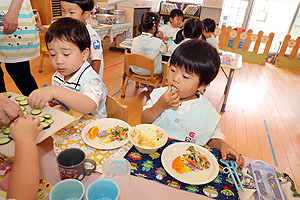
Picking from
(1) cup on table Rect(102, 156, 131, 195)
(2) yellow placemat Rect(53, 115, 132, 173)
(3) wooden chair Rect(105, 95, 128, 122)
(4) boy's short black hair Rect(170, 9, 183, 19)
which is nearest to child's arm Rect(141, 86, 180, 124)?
(3) wooden chair Rect(105, 95, 128, 122)

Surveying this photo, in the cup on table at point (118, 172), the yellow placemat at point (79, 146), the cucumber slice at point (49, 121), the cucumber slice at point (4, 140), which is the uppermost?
the cucumber slice at point (49, 121)

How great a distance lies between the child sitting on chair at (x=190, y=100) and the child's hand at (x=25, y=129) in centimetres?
55

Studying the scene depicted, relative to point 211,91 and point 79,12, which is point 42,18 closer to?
point 79,12

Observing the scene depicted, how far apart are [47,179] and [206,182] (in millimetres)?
555

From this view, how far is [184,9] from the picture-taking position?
20.3 ft

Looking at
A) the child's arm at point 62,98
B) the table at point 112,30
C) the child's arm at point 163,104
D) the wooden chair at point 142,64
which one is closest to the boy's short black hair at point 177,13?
the table at point 112,30

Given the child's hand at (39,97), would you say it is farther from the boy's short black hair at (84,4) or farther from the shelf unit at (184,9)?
the shelf unit at (184,9)

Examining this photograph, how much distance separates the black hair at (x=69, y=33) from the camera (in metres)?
1.00

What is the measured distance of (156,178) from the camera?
688 mm

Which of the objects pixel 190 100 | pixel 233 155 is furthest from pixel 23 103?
pixel 233 155

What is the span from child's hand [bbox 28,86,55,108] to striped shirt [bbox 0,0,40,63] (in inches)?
41.4

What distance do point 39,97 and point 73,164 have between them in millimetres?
357

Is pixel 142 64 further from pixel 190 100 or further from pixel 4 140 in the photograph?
pixel 4 140

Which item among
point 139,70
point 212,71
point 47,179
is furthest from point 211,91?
point 47,179
